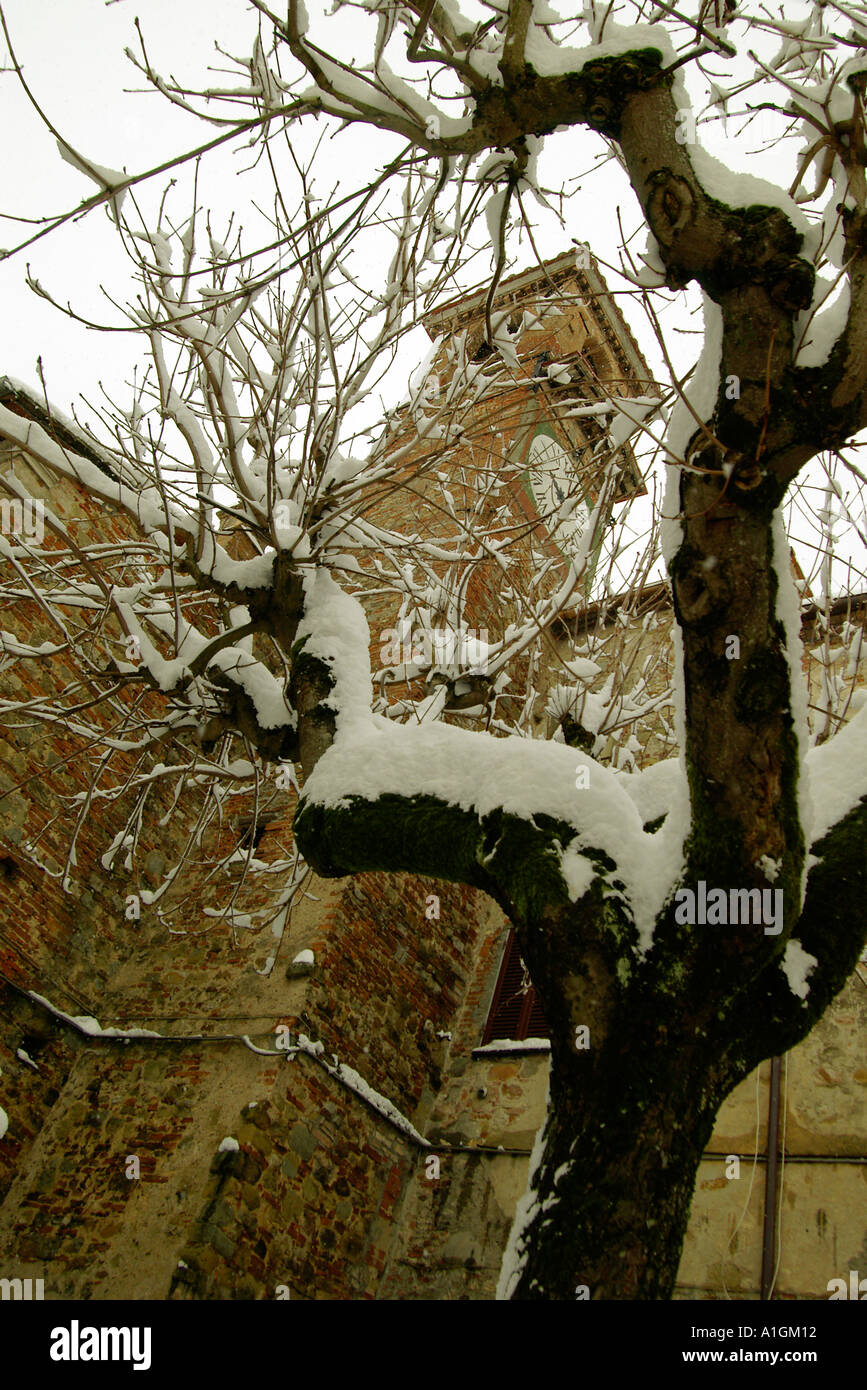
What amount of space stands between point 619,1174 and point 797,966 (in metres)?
0.88

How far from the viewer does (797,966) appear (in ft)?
9.02

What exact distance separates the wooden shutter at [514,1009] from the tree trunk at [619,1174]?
12.3 feet

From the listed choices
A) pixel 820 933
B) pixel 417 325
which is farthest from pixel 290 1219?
pixel 417 325

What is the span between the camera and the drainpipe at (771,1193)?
4664 millimetres

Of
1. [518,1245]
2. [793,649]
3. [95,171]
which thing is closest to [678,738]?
[793,649]

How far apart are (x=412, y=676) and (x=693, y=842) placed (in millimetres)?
2839

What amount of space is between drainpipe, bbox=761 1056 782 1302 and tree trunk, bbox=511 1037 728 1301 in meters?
2.87

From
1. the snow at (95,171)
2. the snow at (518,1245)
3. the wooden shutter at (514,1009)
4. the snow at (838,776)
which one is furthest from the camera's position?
the wooden shutter at (514,1009)

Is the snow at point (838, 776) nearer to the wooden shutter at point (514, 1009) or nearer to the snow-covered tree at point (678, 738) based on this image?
the snow-covered tree at point (678, 738)

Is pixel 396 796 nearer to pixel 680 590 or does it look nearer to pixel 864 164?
pixel 680 590

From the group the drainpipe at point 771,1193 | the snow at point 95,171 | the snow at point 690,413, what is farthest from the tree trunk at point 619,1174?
the snow at point 95,171

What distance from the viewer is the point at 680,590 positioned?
103 inches

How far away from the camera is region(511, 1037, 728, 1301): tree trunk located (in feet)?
7.31

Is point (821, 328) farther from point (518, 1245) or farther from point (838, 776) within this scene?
point (518, 1245)
